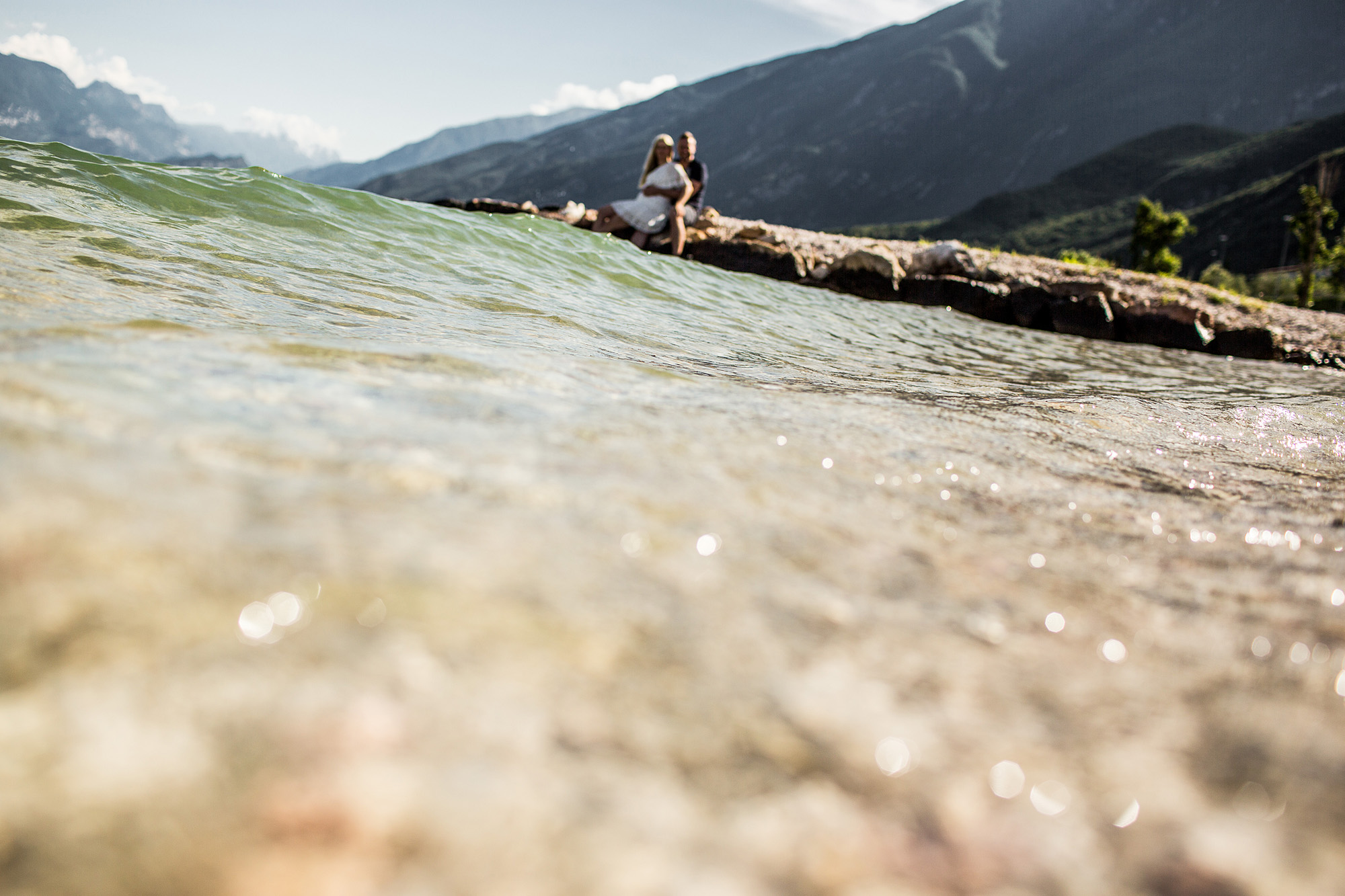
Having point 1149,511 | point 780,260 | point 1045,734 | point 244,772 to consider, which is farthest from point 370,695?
point 780,260

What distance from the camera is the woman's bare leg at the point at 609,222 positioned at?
11461 mm

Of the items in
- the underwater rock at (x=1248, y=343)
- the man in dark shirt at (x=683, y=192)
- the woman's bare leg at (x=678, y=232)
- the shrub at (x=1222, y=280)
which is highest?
the shrub at (x=1222, y=280)

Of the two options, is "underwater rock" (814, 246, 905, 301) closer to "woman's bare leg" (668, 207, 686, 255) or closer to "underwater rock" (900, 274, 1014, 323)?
"underwater rock" (900, 274, 1014, 323)

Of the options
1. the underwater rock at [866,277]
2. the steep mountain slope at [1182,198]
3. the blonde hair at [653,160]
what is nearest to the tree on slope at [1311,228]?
the underwater rock at [866,277]

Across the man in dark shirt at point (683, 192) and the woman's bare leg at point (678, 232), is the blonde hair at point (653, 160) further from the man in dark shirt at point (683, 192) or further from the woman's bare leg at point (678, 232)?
the woman's bare leg at point (678, 232)

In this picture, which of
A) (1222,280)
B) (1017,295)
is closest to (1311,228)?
(1222,280)

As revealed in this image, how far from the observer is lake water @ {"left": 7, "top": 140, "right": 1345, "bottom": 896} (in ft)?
2.07

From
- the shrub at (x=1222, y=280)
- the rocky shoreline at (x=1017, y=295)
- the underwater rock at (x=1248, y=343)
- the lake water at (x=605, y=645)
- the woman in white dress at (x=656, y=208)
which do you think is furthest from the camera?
the shrub at (x=1222, y=280)

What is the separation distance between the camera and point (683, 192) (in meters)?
11.5

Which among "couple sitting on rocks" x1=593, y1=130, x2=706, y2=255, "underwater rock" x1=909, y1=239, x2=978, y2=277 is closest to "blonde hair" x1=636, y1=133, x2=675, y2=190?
"couple sitting on rocks" x1=593, y1=130, x2=706, y2=255

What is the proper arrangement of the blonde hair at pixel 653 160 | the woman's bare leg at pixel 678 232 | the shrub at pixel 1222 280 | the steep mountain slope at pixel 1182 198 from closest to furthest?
the woman's bare leg at pixel 678 232 → the blonde hair at pixel 653 160 → the shrub at pixel 1222 280 → the steep mountain slope at pixel 1182 198

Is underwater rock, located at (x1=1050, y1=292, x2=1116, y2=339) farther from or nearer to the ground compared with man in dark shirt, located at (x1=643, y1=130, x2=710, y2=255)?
nearer to the ground

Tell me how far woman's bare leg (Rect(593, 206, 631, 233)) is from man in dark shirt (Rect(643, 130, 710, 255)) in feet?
2.27

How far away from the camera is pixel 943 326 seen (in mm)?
8844
